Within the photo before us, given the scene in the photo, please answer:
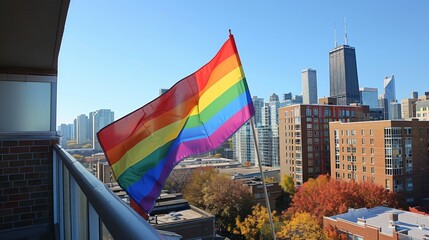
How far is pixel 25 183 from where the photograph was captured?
10.4 ft

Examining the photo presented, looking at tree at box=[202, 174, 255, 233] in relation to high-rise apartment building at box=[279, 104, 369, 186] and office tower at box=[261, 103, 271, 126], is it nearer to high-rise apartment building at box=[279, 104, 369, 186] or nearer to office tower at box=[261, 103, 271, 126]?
high-rise apartment building at box=[279, 104, 369, 186]

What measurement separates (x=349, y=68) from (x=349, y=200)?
363 ft

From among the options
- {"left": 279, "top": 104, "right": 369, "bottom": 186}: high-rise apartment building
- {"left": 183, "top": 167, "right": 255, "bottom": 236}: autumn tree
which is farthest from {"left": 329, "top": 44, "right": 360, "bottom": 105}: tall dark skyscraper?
{"left": 183, "top": 167, "right": 255, "bottom": 236}: autumn tree

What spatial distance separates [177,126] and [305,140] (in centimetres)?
3740

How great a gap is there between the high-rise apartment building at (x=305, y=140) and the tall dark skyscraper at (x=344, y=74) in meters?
87.9

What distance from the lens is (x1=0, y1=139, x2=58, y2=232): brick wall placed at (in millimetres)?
3086

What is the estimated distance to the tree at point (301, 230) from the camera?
61.7 ft

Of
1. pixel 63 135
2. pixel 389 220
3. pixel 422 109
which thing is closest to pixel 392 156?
pixel 389 220

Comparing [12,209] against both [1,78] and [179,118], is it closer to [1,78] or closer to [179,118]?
[1,78]

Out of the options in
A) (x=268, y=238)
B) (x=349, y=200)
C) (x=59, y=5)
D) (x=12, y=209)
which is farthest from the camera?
(x=349, y=200)

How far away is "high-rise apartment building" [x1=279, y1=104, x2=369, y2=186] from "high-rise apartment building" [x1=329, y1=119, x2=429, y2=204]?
4.95m

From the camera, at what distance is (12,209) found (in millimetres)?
3102

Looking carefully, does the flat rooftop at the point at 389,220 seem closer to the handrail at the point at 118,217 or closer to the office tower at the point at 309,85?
the handrail at the point at 118,217

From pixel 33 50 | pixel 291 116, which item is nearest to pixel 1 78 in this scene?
pixel 33 50
